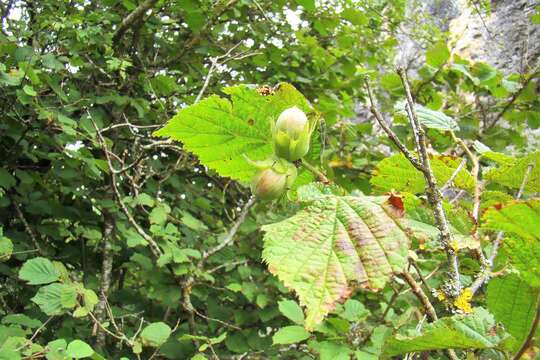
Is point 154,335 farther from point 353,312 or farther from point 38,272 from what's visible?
point 353,312

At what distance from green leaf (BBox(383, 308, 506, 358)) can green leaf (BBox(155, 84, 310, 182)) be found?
0.67 feet

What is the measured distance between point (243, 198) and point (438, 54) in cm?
82

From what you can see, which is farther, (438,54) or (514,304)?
(438,54)

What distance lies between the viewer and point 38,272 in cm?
100

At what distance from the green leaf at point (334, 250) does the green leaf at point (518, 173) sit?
0.21 metres

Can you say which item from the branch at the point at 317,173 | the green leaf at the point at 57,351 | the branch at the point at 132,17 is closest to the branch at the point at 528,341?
the branch at the point at 317,173

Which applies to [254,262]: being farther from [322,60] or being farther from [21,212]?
[322,60]

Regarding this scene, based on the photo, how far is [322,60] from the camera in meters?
1.81

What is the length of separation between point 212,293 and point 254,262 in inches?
6.2

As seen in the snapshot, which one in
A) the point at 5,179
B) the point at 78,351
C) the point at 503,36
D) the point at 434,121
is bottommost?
the point at 78,351

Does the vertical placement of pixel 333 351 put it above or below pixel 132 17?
below

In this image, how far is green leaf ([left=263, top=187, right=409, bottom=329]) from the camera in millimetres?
307

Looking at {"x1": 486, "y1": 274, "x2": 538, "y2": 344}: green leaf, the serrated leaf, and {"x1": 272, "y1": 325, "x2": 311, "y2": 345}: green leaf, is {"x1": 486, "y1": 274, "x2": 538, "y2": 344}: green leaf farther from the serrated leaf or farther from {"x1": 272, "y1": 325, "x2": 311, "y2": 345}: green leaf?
{"x1": 272, "y1": 325, "x2": 311, "y2": 345}: green leaf

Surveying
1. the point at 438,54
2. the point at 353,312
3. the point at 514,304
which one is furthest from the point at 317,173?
the point at 438,54
